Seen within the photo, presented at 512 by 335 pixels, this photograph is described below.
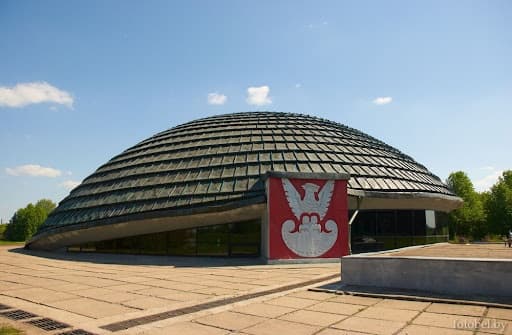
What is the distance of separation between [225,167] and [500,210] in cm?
5899

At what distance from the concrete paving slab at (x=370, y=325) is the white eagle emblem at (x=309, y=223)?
1344cm

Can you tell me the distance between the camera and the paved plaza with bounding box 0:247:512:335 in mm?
8273

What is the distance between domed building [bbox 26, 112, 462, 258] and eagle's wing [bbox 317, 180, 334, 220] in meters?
0.14

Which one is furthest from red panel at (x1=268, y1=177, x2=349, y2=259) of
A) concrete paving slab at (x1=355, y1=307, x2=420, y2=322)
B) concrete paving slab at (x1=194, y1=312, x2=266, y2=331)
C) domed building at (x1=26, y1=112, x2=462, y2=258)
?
concrete paving slab at (x1=194, y1=312, x2=266, y2=331)

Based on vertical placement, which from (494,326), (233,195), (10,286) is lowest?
(10,286)

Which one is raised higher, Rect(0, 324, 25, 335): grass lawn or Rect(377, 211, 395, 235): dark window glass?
Rect(377, 211, 395, 235): dark window glass

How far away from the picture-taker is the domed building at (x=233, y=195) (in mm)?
24375

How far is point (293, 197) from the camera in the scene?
2281 centimetres

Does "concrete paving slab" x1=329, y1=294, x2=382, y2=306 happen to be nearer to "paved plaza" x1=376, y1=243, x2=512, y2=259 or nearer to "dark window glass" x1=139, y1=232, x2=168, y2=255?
"paved plaza" x1=376, y1=243, x2=512, y2=259

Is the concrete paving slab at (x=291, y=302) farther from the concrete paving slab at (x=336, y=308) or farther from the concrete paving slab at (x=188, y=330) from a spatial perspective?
the concrete paving slab at (x=188, y=330)

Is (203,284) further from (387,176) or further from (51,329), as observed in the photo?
(387,176)

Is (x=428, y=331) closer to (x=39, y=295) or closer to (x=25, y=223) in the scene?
(x=39, y=295)

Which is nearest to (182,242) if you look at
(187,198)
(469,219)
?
(187,198)

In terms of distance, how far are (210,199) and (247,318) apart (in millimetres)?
15476
